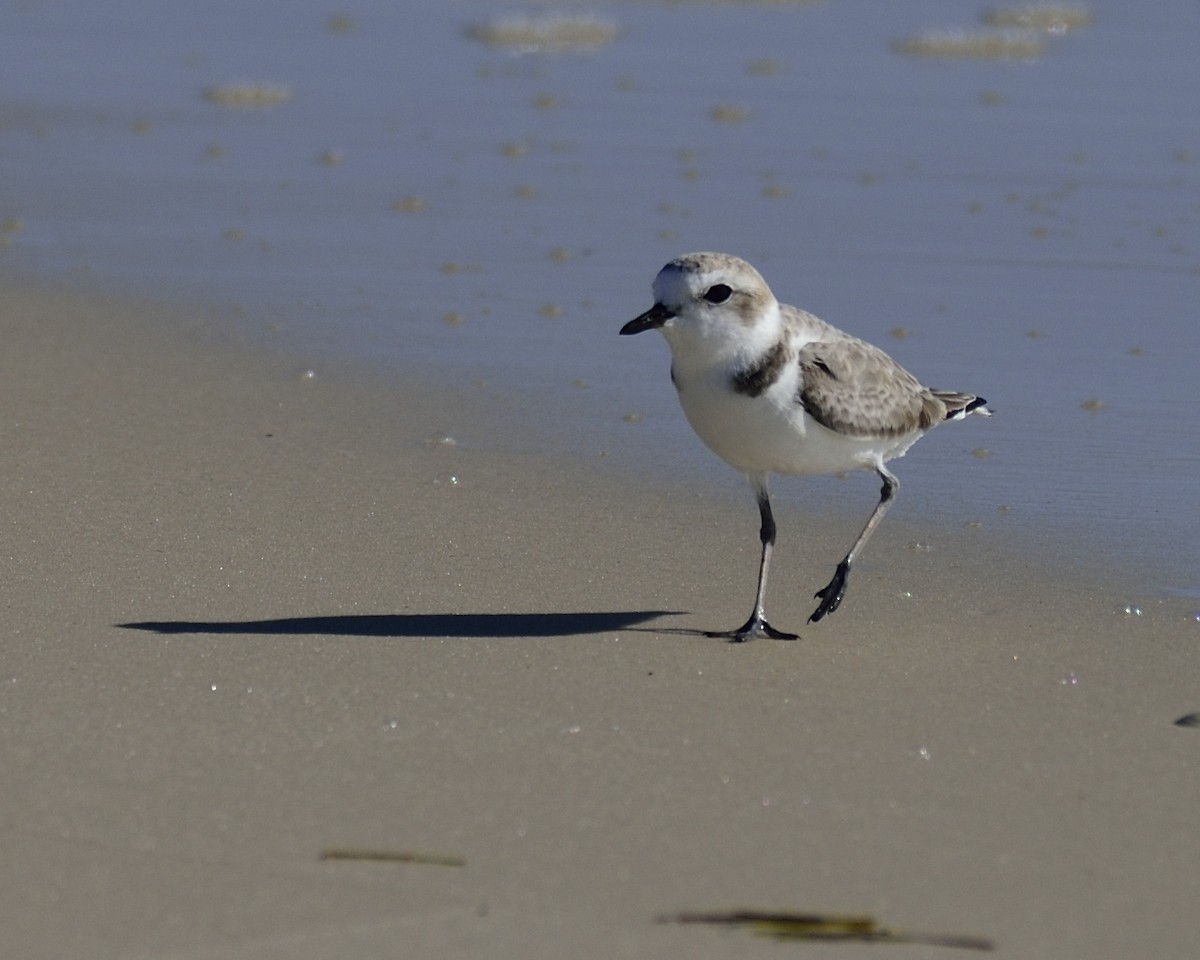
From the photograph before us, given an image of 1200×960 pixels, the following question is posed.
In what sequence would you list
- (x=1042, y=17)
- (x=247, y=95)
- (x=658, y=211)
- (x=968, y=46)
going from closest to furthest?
1. (x=658, y=211)
2. (x=247, y=95)
3. (x=968, y=46)
4. (x=1042, y=17)

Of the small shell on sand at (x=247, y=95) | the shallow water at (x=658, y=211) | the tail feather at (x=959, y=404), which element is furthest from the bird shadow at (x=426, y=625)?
the small shell on sand at (x=247, y=95)

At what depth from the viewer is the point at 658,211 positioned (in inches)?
402

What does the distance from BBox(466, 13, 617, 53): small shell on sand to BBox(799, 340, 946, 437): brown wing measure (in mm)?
10855

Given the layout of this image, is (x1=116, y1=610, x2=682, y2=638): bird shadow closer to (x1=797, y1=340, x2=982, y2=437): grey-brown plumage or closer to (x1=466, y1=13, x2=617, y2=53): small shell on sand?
(x1=797, y1=340, x2=982, y2=437): grey-brown plumage

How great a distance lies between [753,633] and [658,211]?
5.43 metres

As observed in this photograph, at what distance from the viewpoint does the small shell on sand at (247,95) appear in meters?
13.0

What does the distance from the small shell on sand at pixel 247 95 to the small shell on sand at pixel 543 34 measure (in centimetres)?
312

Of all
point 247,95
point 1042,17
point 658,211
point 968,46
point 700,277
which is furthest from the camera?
point 1042,17

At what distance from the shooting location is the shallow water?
276 inches

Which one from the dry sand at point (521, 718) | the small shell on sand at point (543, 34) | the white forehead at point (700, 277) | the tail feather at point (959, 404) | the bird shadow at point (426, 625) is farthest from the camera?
the small shell on sand at point (543, 34)

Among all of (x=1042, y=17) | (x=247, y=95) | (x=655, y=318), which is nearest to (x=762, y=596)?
(x=655, y=318)

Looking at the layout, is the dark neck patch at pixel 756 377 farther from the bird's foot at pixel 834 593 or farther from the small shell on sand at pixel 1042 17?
the small shell on sand at pixel 1042 17

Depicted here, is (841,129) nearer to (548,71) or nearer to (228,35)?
(548,71)

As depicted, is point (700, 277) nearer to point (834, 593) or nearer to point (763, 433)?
point (763, 433)
